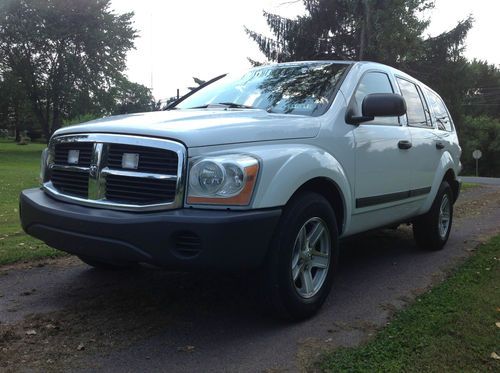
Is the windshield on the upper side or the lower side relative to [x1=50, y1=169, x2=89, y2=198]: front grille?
upper

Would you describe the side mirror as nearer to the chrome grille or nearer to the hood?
the hood

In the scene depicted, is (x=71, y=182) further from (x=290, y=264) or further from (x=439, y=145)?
(x=439, y=145)

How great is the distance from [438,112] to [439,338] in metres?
3.83

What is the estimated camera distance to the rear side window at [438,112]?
249 inches

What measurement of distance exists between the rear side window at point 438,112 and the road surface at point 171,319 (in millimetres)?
1774

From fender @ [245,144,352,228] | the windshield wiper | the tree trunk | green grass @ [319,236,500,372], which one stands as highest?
the tree trunk

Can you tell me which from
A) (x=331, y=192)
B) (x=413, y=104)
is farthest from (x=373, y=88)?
(x=331, y=192)

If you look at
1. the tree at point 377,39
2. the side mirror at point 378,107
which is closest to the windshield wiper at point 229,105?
the side mirror at point 378,107

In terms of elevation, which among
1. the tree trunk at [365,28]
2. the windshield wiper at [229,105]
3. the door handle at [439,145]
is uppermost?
the tree trunk at [365,28]

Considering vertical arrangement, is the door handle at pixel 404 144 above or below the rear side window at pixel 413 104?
below

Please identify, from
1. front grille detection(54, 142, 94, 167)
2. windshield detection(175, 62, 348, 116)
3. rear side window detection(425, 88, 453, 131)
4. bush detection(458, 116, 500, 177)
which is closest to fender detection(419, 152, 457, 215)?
rear side window detection(425, 88, 453, 131)

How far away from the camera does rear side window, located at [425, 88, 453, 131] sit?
634 cm

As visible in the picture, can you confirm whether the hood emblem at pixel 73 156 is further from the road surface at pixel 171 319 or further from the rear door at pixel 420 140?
the rear door at pixel 420 140

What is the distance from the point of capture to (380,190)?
4.69 m
